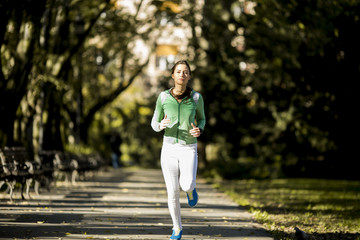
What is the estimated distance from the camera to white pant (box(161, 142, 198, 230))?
859 centimetres

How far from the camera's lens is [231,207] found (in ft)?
49.1

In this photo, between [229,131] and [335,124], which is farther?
[229,131]

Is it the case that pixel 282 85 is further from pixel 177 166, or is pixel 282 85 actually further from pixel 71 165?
pixel 177 166

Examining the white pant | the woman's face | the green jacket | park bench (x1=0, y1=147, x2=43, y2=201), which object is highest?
the woman's face

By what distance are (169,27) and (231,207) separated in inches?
967

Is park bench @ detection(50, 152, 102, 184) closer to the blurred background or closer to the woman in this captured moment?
the blurred background

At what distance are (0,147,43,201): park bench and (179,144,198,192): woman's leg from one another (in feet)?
22.3

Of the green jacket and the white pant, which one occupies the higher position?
the green jacket

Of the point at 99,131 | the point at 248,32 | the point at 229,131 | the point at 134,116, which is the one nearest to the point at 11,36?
the point at 248,32

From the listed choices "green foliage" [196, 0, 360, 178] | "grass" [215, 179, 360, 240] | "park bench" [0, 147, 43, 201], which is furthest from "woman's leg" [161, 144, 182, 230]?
"green foliage" [196, 0, 360, 178]

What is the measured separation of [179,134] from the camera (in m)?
8.63

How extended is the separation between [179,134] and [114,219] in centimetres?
350

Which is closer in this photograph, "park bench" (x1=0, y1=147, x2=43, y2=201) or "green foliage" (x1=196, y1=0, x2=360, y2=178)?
"park bench" (x1=0, y1=147, x2=43, y2=201)

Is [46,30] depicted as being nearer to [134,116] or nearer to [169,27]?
[169,27]
